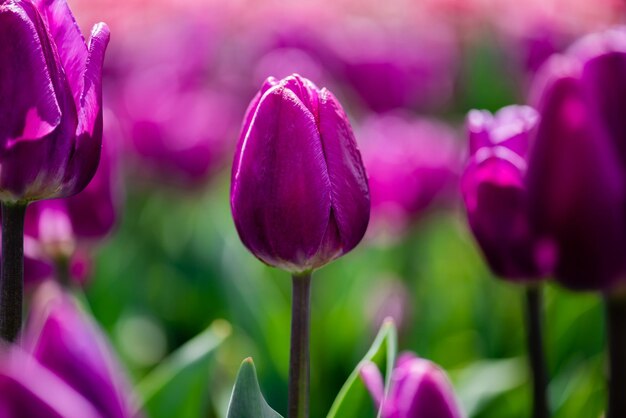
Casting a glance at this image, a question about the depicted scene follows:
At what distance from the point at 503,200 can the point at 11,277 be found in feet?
1.14

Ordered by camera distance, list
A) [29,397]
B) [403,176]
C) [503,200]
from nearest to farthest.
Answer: [29,397] < [503,200] < [403,176]

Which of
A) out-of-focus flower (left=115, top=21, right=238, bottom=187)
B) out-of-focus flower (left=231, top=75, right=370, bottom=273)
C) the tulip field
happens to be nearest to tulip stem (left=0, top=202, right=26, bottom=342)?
the tulip field

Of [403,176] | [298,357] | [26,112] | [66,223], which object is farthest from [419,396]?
[403,176]

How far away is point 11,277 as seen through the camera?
583 mm

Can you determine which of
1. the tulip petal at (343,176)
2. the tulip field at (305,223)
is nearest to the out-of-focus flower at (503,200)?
the tulip field at (305,223)

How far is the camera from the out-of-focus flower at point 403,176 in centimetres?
153

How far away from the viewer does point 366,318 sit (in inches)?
57.7

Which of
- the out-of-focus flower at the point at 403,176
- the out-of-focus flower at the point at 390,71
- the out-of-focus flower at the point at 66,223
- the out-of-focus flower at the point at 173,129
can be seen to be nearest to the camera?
the out-of-focus flower at the point at 66,223

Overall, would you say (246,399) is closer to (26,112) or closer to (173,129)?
(26,112)

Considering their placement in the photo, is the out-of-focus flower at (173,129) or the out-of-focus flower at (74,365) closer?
the out-of-focus flower at (74,365)

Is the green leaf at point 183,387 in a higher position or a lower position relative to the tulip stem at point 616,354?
lower

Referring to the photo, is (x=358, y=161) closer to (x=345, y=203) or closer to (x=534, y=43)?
(x=345, y=203)

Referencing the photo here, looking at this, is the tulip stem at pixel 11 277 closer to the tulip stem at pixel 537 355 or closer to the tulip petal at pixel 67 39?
the tulip petal at pixel 67 39

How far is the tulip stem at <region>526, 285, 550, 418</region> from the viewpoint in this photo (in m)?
0.82
